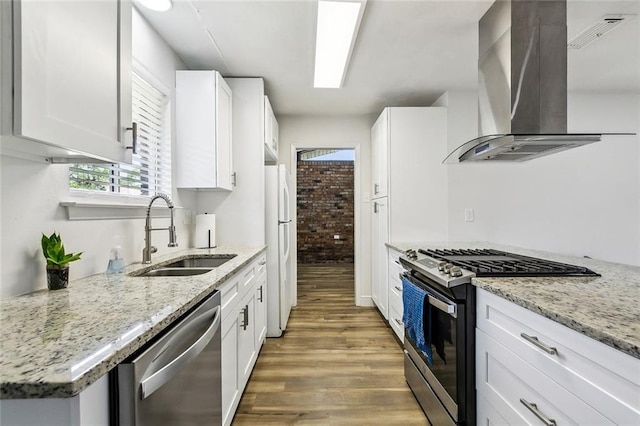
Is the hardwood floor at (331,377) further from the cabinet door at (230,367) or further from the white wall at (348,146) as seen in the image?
the white wall at (348,146)

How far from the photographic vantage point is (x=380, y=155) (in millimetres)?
3303

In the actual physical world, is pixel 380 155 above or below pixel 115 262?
above

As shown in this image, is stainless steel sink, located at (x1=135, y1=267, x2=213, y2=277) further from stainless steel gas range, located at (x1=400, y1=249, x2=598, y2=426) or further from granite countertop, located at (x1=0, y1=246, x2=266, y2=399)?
stainless steel gas range, located at (x1=400, y1=249, x2=598, y2=426)

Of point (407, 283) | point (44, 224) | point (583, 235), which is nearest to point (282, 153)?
point (407, 283)

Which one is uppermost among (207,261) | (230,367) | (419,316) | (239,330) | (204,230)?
(204,230)

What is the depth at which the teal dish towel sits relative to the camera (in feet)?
5.29

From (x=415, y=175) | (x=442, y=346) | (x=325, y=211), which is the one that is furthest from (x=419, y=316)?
(x=325, y=211)

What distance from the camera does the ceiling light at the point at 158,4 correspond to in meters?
1.69

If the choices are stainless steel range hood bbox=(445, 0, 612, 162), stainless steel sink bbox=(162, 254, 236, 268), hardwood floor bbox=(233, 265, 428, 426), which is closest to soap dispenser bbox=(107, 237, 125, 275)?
stainless steel sink bbox=(162, 254, 236, 268)

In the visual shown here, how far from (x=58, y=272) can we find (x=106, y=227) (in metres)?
0.43

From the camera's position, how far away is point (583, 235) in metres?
2.91

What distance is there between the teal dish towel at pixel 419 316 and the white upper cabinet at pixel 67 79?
1.59 meters

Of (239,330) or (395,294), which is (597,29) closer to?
(395,294)

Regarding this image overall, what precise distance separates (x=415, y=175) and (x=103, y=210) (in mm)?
2604
